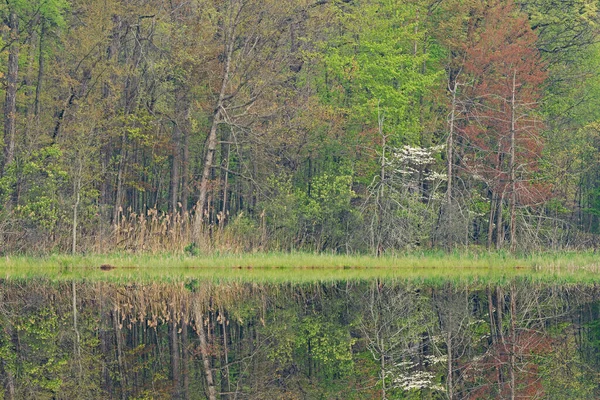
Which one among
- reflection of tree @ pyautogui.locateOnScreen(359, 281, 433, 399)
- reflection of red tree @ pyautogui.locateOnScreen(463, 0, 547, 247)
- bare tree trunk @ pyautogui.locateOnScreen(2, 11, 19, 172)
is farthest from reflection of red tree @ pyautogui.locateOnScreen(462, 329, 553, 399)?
bare tree trunk @ pyautogui.locateOnScreen(2, 11, 19, 172)

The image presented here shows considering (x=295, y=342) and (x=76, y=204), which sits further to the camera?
(x=76, y=204)

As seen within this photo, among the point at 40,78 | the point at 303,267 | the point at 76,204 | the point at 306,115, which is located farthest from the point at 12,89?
the point at 303,267

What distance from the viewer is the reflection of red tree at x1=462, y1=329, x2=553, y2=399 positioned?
956 centimetres

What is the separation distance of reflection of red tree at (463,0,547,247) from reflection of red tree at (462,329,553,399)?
18.9 m

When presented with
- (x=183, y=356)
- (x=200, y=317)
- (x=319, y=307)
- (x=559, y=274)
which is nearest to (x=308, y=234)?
(x=559, y=274)

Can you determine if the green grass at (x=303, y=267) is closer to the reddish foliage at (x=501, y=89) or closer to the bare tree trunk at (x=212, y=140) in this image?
the bare tree trunk at (x=212, y=140)

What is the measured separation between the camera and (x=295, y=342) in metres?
12.9

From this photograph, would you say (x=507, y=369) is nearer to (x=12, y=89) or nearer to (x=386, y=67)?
(x=386, y=67)

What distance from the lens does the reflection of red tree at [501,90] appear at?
32.1 metres

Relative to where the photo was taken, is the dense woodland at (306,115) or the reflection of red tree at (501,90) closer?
the dense woodland at (306,115)

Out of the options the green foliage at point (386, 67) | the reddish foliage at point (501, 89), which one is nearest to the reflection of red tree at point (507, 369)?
the reddish foliage at point (501, 89)

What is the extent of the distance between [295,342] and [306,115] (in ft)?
66.7

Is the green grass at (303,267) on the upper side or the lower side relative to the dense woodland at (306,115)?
lower

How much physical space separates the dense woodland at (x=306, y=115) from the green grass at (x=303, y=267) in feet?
7.01
